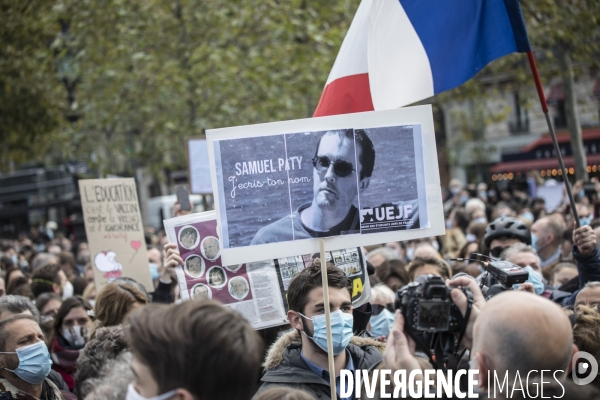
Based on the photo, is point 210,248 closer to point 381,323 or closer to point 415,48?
point 381,323

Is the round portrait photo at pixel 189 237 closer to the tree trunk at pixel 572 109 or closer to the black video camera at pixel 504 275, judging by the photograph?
the black video camera at pixel 504 275

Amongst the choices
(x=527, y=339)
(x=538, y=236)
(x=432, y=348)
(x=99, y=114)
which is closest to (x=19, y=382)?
(x=432, y=348)

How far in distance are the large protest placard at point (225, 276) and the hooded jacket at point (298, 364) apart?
44 cm

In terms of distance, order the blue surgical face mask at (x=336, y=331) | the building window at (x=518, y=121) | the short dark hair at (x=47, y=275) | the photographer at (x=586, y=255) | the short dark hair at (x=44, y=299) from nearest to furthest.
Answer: the blue surgical face mask at (x=336, y=331) → the photographer at (x=586, y=255) → the short dark hair at (x=44, y=299) → the short dark hair at (x=47, y=275) → the building window at (x=518, y=121)

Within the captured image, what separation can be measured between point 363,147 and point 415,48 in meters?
1.74

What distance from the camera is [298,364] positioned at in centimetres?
373

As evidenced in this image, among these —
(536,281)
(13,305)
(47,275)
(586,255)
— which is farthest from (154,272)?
(586,255)

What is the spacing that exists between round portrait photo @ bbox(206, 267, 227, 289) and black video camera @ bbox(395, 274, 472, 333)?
2.12 meters

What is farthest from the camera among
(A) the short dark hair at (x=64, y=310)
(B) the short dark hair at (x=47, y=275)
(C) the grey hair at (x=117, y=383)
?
(B) the short dark hair at (x=47, y=275)

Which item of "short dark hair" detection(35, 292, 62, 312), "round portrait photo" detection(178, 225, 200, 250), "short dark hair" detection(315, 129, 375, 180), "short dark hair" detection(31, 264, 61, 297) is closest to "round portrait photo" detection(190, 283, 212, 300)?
"round portrait photo" detection(178, 225, 200, 250)

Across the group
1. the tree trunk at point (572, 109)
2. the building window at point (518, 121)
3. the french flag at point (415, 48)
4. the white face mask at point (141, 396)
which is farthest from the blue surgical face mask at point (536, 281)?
the building window at point (518, 121)

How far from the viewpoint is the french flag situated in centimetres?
479

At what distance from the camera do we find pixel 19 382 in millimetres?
4023

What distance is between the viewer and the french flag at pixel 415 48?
4.79 metres
